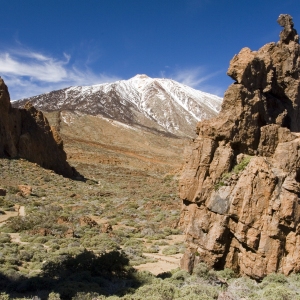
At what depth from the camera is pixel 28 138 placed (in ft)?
108

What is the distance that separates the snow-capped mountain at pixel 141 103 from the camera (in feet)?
422

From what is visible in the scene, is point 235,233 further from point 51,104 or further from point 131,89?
point 131,89

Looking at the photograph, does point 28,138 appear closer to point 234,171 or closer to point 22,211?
point 22,211

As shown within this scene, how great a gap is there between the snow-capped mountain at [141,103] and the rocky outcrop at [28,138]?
7731 cm

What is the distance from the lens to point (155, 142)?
81312 millimetres

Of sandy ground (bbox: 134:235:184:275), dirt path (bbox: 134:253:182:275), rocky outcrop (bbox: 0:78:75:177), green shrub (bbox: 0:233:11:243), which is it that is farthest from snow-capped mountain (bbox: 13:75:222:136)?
dirt path (bbox: 134:253:182:275)

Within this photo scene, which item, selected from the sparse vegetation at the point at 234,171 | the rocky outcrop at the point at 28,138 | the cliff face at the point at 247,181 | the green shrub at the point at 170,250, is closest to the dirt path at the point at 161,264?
the green shrub at the point at 170,250

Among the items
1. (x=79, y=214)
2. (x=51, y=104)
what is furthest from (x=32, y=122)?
(x=51, y=104)

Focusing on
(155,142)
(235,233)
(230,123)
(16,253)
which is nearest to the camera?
(235,233)

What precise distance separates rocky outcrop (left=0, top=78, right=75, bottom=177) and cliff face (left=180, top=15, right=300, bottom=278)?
25.1 m

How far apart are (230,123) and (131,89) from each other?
6872 inches

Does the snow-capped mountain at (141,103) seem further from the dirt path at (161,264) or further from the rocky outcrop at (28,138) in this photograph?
the dirt path at (161,264)

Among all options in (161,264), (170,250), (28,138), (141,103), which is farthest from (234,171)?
(141,103)

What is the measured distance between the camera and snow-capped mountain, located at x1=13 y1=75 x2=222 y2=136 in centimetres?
12850
